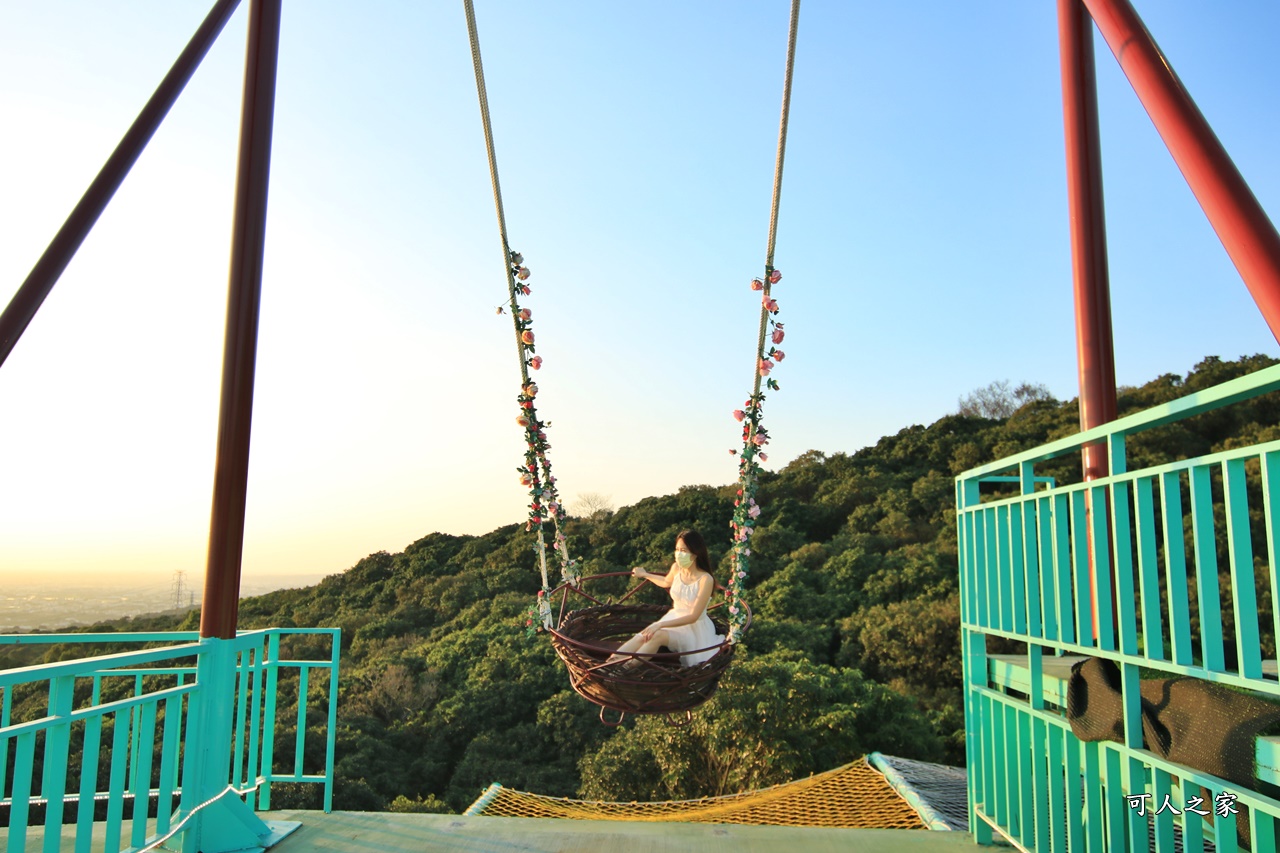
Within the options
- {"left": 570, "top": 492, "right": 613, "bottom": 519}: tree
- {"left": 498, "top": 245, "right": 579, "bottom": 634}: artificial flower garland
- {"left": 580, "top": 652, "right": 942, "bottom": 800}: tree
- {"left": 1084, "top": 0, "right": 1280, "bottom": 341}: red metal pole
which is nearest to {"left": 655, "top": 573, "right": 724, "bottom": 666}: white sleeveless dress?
{"left": 498, "top": 245, "right": 579, "bottom": 634}: artificial flower garland

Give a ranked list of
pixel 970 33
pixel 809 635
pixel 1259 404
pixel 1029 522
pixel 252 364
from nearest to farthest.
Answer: pixel 1029 522 → pixel 252 364 → pixel 970 33 → pixel 809 635 → pixel 1259 404

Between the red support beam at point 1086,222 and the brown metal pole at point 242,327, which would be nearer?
the brown metal pole at point 242,327

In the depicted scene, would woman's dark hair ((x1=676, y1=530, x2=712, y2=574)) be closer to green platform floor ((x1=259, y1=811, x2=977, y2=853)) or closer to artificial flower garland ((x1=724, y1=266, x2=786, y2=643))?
artificial flower garland ((x1=724, y1=266, x2=786, y2=643))

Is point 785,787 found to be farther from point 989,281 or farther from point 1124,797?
point 989,281

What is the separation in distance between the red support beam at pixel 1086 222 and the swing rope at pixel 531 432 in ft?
7.11

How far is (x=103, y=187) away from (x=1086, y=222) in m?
3.57

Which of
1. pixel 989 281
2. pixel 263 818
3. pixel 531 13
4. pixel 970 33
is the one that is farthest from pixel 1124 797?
pixel 989 281

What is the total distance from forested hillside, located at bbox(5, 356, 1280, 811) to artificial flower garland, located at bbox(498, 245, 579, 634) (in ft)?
10.8

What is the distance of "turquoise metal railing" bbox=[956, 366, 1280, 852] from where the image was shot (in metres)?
1.57

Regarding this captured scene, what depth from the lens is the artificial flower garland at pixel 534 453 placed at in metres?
3.48

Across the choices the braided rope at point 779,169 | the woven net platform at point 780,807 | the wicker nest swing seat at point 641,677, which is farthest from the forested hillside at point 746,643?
the braided rope at point 779,169

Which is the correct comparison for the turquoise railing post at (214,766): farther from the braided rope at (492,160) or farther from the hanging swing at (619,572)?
the braided rope at (492,160)

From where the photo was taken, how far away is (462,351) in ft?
31.0

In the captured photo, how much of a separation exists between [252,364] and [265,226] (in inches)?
20.8
